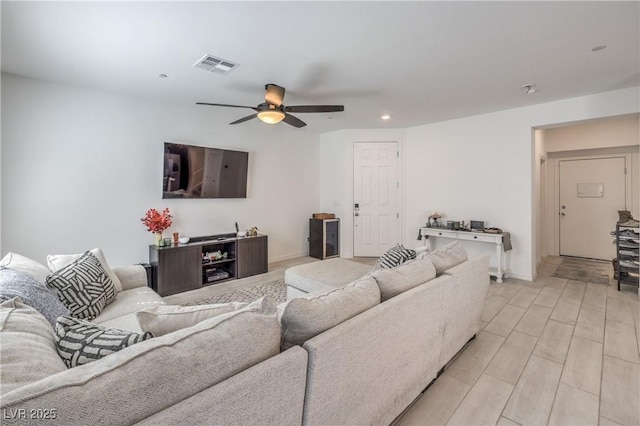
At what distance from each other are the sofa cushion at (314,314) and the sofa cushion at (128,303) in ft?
4.78

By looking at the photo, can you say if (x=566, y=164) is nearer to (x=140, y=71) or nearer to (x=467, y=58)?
(x=467, y=58)

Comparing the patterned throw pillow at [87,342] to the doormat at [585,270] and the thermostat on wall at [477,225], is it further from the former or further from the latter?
the doormat at [585,270]

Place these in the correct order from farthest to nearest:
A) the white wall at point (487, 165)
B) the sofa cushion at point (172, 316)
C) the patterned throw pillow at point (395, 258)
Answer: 1. the white wall at point (487, 165)
2. the patterned throw pillow at point (395, 258)
3. the sofa cushion at point (172, 316)

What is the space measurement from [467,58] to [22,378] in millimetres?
3451

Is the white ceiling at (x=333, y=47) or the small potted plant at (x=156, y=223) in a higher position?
the white ceiling at (x=333, y=47)

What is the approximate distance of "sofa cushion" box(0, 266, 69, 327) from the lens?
1440 millimetres

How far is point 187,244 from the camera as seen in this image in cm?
385

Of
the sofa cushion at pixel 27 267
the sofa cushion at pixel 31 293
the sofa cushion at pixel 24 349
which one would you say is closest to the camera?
the sofa cushion at pixel 24 349

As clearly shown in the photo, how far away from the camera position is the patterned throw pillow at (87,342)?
0.88 m

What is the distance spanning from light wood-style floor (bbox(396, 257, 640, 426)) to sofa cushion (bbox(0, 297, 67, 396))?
165 cm

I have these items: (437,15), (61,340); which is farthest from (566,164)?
(61,340)

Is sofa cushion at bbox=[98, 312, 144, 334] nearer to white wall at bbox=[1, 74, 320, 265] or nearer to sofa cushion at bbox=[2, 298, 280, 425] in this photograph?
sofa cushion at bbox=[2, 298, 280, 425]

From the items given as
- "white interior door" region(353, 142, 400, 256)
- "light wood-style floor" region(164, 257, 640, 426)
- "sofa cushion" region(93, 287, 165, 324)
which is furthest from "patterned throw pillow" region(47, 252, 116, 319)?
"white interior door" region(353, 142, 400, 256)

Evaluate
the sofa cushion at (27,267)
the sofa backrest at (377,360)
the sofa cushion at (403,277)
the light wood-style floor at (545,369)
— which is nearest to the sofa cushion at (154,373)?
the sofa backrest at (377,360)
